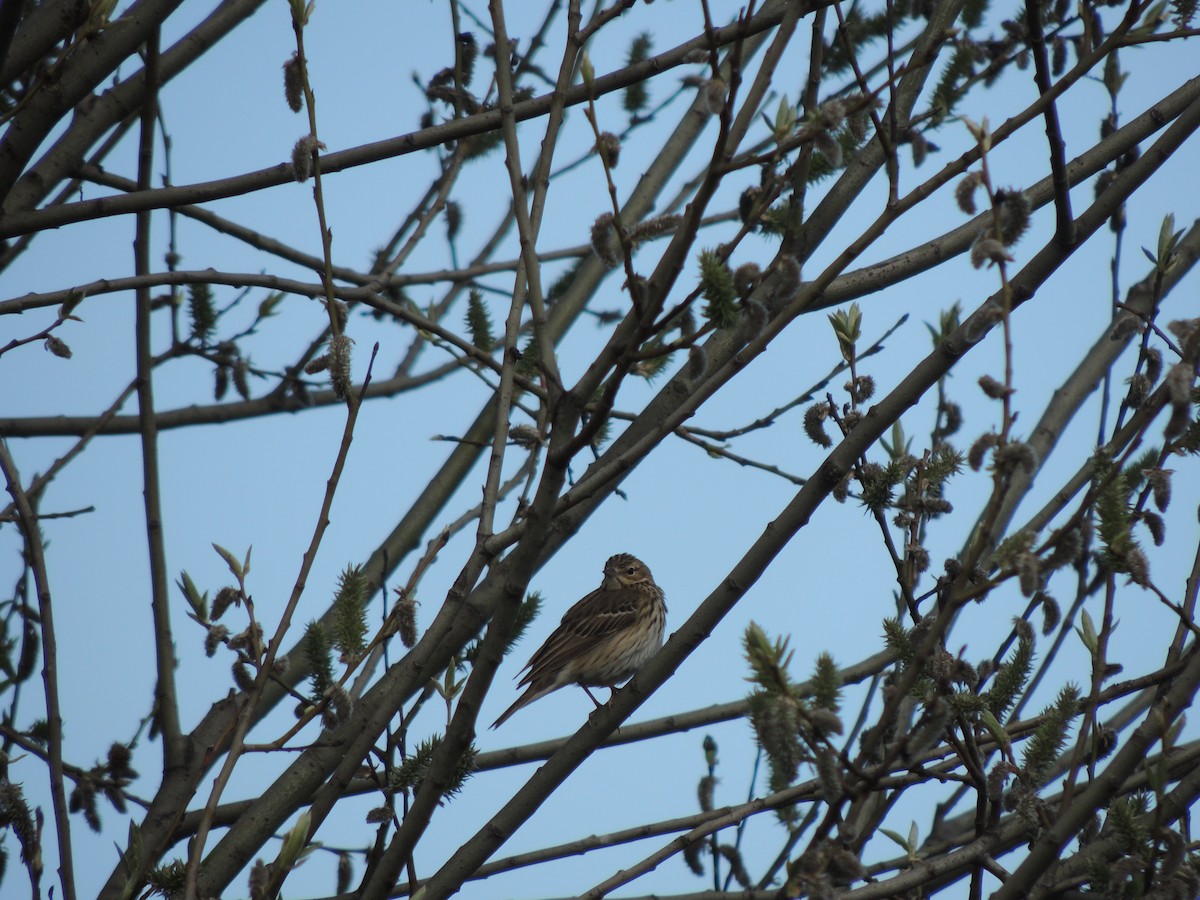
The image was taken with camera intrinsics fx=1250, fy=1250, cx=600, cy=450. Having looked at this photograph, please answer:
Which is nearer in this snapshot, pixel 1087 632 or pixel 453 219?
pixel 1087 632

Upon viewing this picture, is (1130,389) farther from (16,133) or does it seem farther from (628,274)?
(16,133)

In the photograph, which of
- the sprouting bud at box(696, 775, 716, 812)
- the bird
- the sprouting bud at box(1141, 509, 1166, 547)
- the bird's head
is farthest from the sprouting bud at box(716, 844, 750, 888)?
the bird's head

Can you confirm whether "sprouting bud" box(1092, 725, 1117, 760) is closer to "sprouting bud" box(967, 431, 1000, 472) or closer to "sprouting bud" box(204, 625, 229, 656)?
"sprouting bud" box(967, 431, 1000, 472)

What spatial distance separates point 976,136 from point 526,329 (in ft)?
12.1

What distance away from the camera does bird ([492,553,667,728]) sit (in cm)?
798

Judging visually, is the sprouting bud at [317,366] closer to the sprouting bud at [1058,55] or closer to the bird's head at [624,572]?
Answer: the sprouting bud at [1058,55]

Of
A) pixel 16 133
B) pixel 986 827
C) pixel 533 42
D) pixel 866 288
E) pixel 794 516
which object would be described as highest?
pixel 533 42

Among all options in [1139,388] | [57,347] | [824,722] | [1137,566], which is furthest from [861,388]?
[57,347]

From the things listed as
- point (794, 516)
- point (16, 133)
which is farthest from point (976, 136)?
point (16, 133)

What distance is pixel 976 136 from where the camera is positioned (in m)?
2.98

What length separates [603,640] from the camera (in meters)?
8.52

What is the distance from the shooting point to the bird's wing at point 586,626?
8.12 metres

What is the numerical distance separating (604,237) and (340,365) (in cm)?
104

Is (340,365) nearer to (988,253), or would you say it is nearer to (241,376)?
(988,253)
